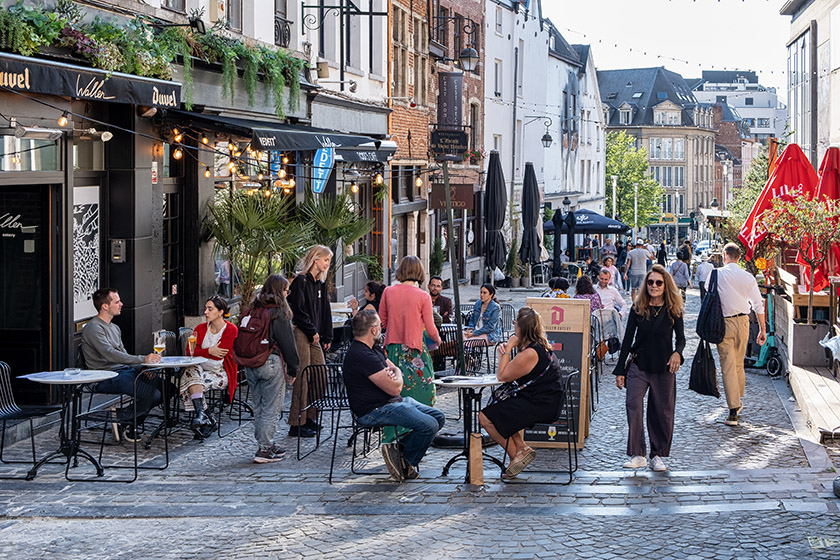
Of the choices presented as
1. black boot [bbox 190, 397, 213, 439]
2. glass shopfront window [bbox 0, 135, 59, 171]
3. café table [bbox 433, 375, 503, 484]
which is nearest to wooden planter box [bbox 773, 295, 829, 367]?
café table [bbox 433, 375, 503, 484]

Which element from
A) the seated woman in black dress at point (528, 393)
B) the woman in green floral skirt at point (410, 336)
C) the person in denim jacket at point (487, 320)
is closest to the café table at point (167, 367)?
the woman in green floral skirt at point (410, 336)

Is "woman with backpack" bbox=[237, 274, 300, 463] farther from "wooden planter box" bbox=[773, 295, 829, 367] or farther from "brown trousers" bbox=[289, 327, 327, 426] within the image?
"wooden planter box" bbox=[773, 295, 829, 367]

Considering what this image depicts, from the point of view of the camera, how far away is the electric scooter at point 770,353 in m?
15.5

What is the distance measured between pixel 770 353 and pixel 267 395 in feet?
25.9

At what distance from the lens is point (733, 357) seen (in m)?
12.2

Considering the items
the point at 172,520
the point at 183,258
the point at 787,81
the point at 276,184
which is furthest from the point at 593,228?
the point at 172,520

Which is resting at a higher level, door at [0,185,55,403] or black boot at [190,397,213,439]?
door at [0,185,55,403]

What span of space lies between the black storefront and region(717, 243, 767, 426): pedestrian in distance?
19.3 feet

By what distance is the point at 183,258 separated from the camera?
14906mm

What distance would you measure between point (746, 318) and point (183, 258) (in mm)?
6864

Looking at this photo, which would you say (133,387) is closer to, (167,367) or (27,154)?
(167,367)

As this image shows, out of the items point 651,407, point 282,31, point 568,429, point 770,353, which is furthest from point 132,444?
point 282,31

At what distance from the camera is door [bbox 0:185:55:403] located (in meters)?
11.6

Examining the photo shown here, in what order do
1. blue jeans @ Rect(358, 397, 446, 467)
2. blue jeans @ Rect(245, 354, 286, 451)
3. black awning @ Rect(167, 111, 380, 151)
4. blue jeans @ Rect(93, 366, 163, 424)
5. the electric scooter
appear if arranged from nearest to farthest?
1. blue jeans @ Rect(358, 397, 446, 467)
2. blue jeans @ Rect(245, 354, 286, 451)
3. blue jeans @ Rect(93, 366, 163, 424)
4. black awning @ Rect(167, 111, 380, 151)
5. the electric scooter
